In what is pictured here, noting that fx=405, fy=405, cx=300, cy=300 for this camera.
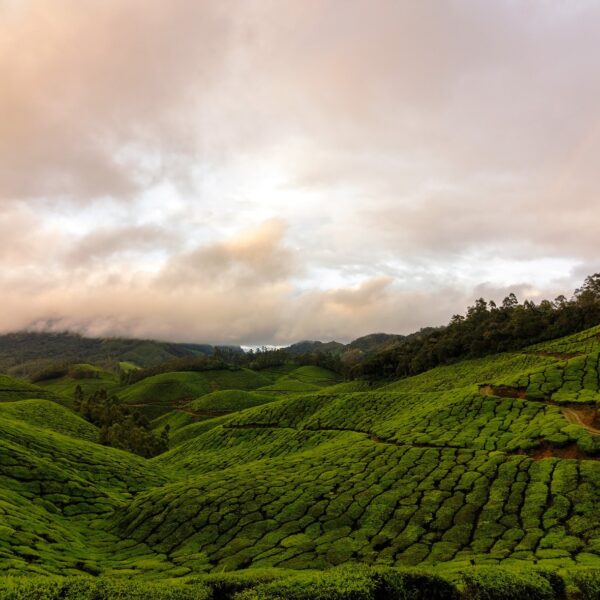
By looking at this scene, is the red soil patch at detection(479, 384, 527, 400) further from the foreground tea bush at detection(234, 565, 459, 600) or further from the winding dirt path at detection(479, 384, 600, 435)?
the foreground tea bush at detection(234, 565, 459, 600)

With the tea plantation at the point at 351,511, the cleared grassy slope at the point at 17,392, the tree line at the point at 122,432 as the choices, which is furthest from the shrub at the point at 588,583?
the cleared grassy slope at the point at 17,392

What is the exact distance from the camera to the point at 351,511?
31.1 m

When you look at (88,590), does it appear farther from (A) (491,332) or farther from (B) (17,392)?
(B) (17,392)

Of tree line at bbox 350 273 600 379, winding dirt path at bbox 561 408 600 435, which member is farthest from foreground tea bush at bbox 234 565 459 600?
tree line at bbox 350 273 600 379

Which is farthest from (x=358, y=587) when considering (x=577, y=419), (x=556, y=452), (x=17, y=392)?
(x=17, y=392)

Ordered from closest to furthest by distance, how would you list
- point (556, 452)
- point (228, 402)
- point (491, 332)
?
point (556, 452), point (491, 332), point (228, 402)

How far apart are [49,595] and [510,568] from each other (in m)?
20.0

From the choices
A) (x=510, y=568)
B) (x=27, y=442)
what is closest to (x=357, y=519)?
(x=510, y=568)

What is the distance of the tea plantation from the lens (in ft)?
59.2

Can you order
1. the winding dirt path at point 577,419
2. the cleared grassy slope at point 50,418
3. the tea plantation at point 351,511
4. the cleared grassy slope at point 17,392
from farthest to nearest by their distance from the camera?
the cleared grassy slope at point 17,392
the cleared grassy slope at point 50,418
the winding dirt path at point 577,419
the tea plantation at point 351,511

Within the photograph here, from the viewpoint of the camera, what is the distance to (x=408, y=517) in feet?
96.0

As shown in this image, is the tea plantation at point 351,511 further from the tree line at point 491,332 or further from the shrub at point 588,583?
the tree line at point 491,332

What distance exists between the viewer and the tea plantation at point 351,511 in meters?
18.0

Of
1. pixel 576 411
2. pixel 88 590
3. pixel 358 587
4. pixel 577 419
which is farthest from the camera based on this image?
pixel 576 411
